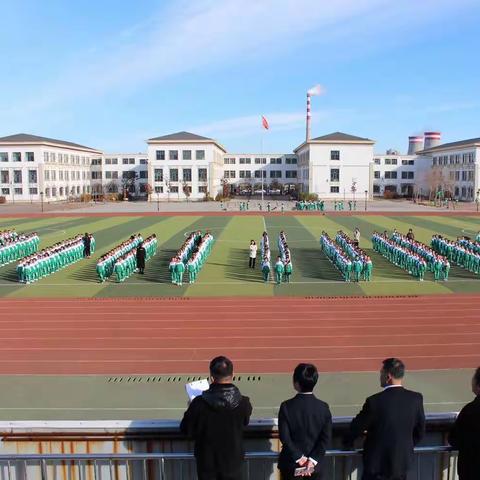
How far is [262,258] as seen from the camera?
2228 centimetres

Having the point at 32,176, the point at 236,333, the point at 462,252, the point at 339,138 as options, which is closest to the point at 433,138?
the point at 339,138

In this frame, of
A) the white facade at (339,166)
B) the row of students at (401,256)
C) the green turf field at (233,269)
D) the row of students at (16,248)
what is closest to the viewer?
the green turf field at (233,269)

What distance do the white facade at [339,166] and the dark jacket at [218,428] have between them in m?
79.4

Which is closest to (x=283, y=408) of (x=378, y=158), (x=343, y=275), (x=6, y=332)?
(x=6, y=332)

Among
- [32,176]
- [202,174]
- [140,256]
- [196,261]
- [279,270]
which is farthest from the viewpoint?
[202,174]

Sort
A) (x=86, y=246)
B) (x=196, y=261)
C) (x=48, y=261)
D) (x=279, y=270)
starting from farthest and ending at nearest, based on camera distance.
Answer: (x=86, y=246) < (x=48, y=261) < (x=196, y=261) < (x=279, y=270)

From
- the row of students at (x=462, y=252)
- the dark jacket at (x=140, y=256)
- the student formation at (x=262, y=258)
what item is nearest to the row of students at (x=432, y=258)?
the student formation at (x=262, y=258)

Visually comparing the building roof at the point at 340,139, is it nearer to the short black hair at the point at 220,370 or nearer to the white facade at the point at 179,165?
the white facade at the point at 179,165

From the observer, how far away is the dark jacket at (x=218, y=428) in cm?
393

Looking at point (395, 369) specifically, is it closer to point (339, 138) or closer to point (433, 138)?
point (339, 138)

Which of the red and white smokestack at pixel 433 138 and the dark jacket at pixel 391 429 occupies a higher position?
the red and white smokestack at pixel 433 138

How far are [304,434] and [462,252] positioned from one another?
834 inches

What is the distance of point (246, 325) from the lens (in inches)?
558

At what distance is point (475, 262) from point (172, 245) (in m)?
16.3
